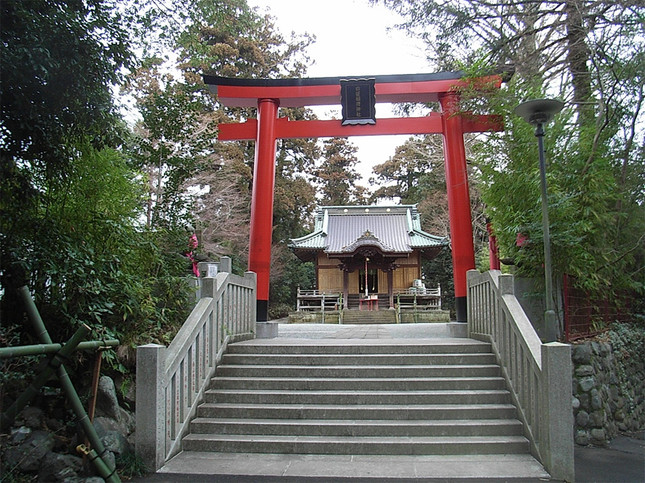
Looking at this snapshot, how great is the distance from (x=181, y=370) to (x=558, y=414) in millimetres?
2955

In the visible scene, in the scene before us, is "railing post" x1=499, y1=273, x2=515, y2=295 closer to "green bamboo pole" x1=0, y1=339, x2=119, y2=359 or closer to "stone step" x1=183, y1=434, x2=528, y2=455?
"stone step" x1=183, y1=434, x2=528, y2=455

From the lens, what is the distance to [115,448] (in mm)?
3346

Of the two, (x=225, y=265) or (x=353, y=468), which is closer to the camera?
(x=353, y=468)

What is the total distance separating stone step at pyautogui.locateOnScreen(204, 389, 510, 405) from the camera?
4195mm

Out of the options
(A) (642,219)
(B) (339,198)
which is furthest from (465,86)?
(B) (339,198)

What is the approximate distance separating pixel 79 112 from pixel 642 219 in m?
6.79

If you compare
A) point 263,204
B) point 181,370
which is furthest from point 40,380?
point 263,204

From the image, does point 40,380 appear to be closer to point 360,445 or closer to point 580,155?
point 360,445

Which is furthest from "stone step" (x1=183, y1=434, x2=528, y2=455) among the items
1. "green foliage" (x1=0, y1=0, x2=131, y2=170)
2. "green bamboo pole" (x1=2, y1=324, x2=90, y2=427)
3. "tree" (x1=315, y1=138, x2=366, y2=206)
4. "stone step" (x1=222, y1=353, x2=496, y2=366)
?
"tree" (x1=315, y1=138, x2=366, y2=206)

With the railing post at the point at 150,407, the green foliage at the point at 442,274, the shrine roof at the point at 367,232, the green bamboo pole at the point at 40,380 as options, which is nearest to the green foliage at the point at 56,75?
the railing post at the point at 150,407

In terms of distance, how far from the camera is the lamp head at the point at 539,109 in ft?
14.8

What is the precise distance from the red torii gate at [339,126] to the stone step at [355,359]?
1.88m

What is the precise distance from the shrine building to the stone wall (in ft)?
44.8

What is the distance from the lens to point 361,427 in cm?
388
